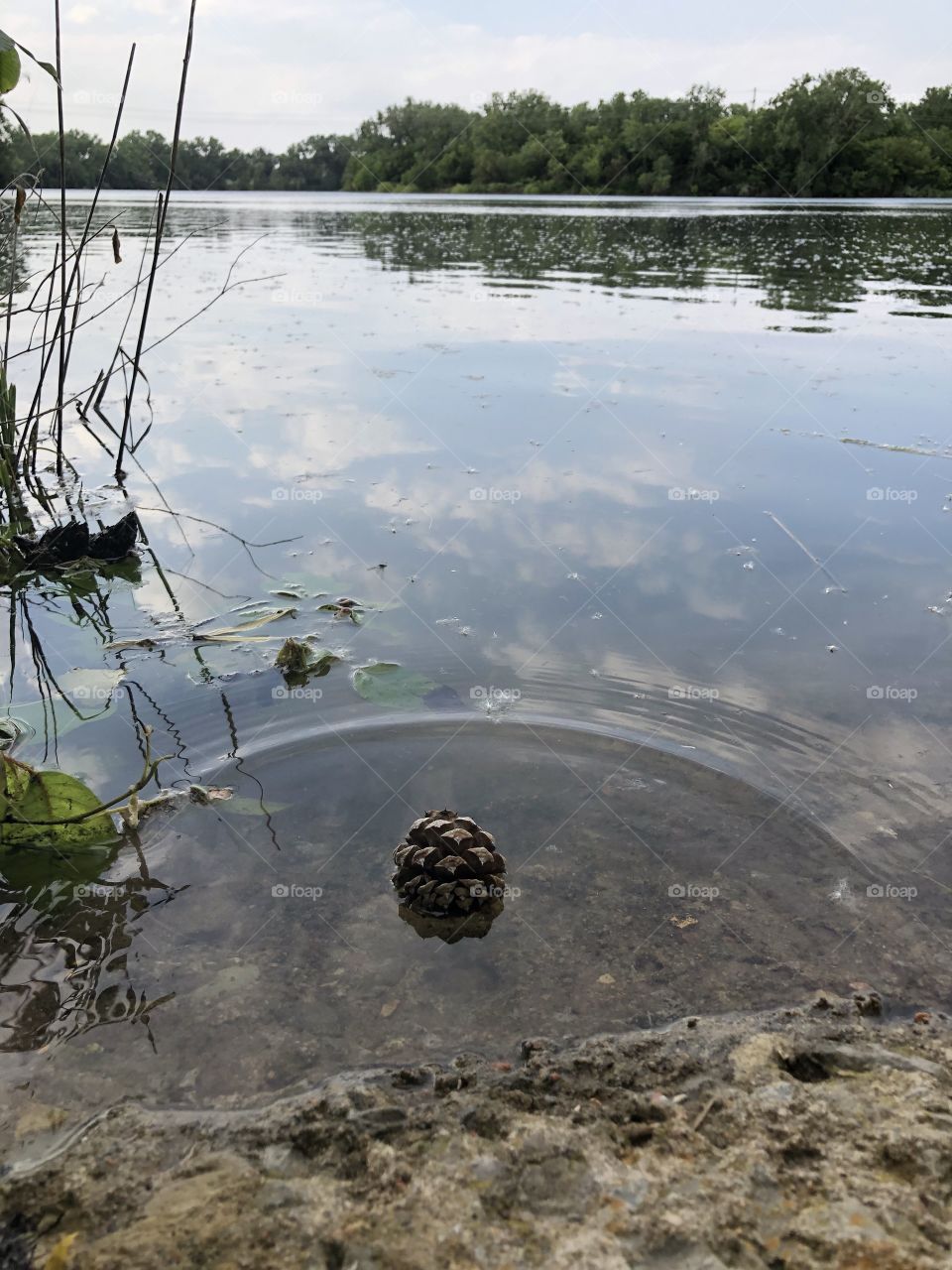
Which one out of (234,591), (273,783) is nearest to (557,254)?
(234,591)

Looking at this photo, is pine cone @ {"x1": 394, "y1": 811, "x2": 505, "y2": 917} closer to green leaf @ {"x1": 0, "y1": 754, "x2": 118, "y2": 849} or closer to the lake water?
the lake water

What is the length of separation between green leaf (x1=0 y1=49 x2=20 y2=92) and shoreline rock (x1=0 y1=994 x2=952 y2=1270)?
244 centimetres

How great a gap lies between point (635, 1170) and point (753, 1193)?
0.21 m

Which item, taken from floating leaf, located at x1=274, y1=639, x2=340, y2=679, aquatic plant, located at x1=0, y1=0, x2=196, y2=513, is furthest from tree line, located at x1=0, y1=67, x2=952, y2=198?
floating leaf, located at x1=274, y1=639, x2=340, y2=679

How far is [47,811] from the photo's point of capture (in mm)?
2734

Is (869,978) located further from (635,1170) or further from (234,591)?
(234,591)

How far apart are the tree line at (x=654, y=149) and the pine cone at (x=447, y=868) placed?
201 feet

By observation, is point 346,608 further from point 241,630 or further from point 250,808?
point 250,808

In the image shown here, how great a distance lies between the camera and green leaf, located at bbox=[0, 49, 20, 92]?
87.1 inches

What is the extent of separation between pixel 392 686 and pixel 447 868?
1.33 m

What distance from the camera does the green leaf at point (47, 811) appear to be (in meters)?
2.70

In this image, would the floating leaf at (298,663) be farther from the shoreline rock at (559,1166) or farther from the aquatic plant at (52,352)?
the shoreline rock at (559,1166)

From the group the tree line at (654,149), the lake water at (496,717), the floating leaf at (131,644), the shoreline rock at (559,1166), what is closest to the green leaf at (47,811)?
the lake water at (496,717)

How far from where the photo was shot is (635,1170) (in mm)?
1698
